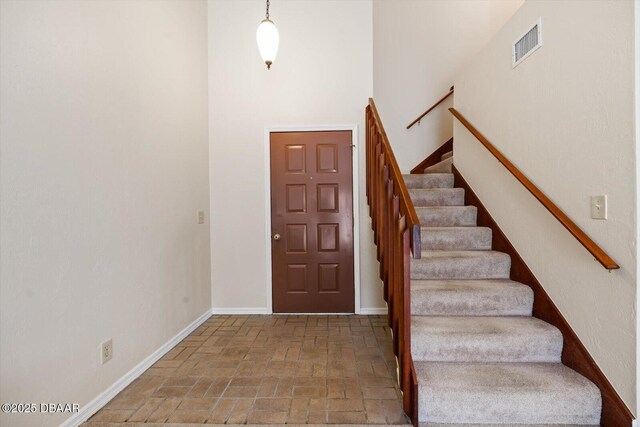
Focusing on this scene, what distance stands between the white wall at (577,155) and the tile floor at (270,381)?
1.19m

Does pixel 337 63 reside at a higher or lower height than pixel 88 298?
higher

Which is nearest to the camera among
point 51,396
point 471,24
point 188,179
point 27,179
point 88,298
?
point 27,179

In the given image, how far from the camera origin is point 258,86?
3557 mm

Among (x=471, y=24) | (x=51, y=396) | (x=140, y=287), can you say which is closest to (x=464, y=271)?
(x=140, y=287)

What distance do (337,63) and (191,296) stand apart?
2.91 metres

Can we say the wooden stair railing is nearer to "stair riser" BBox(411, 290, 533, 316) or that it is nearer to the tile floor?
the tile floor

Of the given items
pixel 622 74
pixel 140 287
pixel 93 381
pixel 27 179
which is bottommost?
pixel 93 381

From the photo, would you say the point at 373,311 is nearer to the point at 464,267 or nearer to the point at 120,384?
the point at 464,267

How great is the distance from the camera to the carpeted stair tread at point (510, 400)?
1.68m

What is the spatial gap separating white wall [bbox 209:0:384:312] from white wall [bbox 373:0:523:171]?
1.24 m

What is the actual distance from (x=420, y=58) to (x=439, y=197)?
7.73ft

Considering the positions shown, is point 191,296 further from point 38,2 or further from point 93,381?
point 38,2

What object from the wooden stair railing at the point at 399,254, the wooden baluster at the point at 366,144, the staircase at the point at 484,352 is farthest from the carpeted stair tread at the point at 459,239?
the wooden baluster at the point at 366,144

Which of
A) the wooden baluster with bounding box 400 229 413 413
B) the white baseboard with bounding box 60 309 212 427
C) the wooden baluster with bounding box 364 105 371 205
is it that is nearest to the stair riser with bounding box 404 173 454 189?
the wooden baluster with bounding box 364 105 371 205
